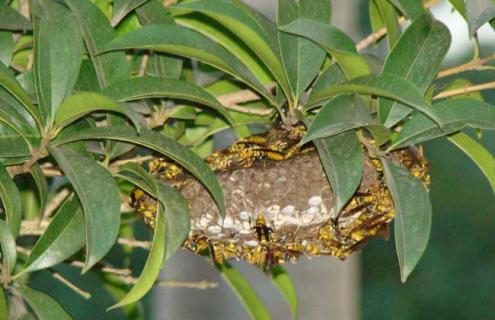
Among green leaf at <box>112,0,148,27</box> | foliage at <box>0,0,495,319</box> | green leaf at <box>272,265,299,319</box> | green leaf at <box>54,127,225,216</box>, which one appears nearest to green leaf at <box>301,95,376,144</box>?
foliage at <box>0,0,495,319</box>

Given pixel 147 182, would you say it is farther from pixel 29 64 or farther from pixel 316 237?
pixel 29 64

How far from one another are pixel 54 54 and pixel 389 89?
29cm

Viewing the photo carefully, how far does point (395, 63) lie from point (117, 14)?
0.26 m

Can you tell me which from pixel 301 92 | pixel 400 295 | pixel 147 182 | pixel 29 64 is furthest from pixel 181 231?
pixel 400 295

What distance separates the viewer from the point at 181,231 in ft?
2.70

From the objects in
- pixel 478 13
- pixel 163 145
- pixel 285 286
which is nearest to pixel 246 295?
pixel 285 286

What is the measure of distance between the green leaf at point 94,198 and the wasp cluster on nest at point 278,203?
0.39 ft

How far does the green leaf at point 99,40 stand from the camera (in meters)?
0.86

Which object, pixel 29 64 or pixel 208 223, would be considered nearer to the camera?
pixel 208 223

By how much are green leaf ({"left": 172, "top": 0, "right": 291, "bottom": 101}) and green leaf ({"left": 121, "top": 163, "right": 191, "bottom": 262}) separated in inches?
5.6

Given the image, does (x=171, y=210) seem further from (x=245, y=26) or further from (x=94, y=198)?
(x=245, y=26)

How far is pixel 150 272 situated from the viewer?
82 cm

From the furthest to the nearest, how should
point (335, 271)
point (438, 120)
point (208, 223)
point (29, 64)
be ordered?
point (335, 271) < point (29, 64) < point (208, 223) < point (438, 120)

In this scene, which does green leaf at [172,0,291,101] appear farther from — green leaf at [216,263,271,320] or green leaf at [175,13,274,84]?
green leaf at [216,263,271,320]
